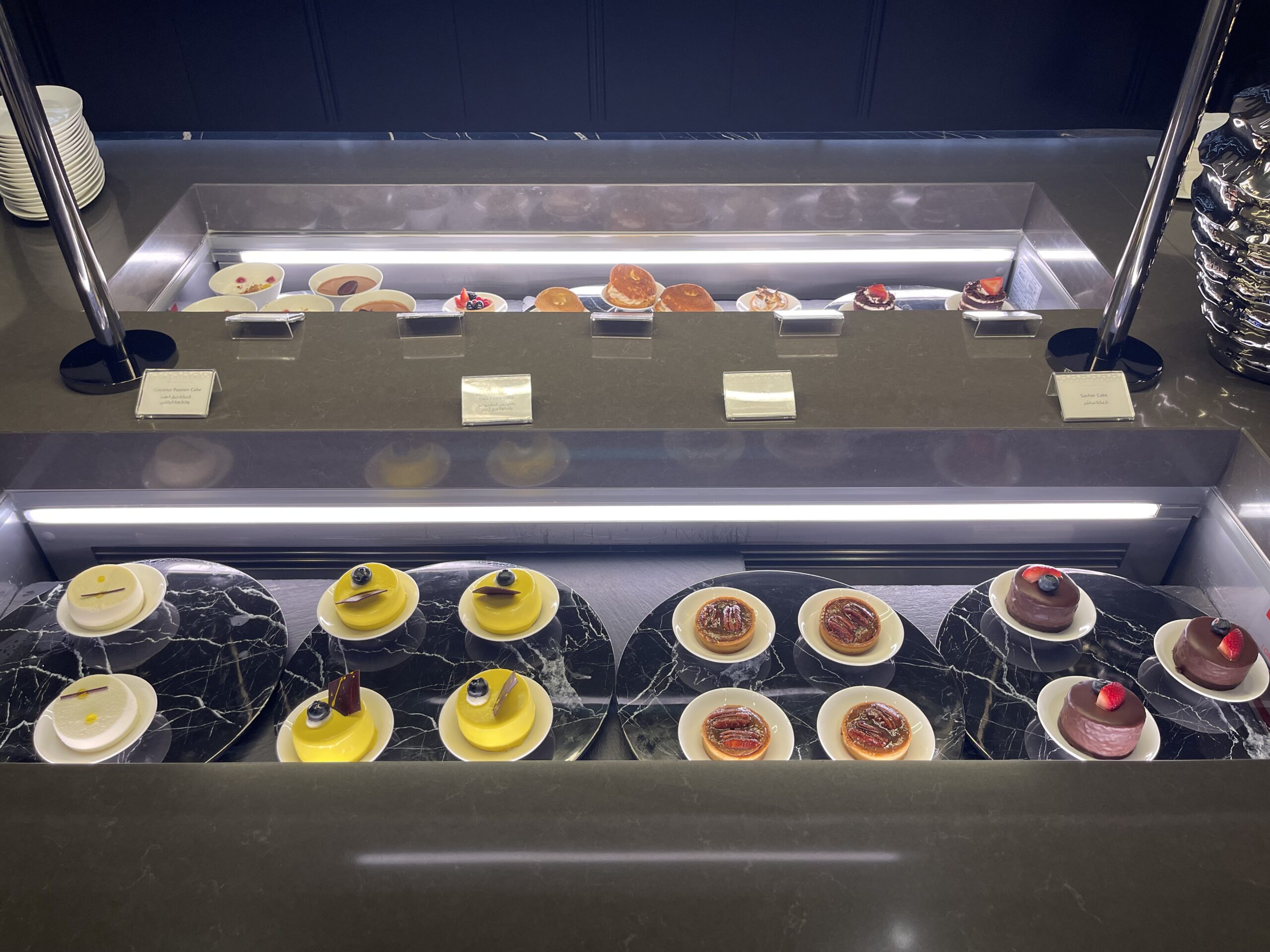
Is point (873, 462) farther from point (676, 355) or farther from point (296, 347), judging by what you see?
point (296, 347)

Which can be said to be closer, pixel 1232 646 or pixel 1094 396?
pixel 1232 646

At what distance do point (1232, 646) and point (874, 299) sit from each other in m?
1.21

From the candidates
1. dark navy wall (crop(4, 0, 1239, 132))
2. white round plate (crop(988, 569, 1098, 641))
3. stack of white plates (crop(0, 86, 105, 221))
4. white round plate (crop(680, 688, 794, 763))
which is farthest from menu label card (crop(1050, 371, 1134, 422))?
dark navy wall (crop(4, 0, 1239, 132))

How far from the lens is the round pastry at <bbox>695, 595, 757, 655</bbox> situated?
5.09 ft

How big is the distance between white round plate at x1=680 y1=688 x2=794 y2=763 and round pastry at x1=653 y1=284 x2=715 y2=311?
115cm

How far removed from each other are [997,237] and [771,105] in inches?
62.9

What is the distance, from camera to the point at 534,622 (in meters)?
1.61

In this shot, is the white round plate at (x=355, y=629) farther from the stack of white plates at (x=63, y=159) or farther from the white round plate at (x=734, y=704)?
the stack of white plates at (x=63, y=159)

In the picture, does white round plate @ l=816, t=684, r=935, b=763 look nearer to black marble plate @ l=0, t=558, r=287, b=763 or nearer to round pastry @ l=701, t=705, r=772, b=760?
round pastry @ l=701, t=705, r=772, b=760

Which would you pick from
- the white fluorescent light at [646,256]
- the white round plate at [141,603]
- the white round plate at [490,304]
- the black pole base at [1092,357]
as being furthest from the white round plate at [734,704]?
the white fluorescent light at [646,256]

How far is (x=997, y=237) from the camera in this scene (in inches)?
98.8

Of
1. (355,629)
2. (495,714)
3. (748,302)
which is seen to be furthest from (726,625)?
(748,302)

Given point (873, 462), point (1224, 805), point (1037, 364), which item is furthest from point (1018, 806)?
point (1037, 364)

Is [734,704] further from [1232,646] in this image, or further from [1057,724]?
[1232,646]
